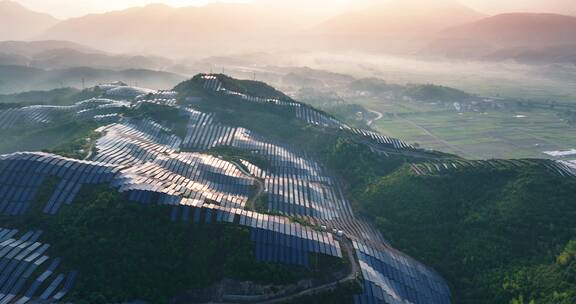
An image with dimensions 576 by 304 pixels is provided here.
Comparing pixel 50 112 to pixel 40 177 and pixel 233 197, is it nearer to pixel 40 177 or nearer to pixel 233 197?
pixel 40 177

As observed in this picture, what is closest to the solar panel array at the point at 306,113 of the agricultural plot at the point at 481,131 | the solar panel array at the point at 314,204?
the solar panel array at the point at 314,204

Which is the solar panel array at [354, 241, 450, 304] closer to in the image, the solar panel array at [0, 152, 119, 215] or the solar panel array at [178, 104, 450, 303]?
the solar panel array at [178, 104, 450, 303]

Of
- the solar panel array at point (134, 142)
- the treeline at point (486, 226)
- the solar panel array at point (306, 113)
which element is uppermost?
the solar panel array at point (306, 113)

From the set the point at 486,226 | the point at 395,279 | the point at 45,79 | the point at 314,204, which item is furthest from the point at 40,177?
the point at 45,79

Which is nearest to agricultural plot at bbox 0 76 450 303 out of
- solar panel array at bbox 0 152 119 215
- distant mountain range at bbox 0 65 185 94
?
solar panel array at bbox 0 152 119 215

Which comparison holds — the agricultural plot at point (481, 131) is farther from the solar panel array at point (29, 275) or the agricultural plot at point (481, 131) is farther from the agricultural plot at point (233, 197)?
the solar panel array at point (29, 275)

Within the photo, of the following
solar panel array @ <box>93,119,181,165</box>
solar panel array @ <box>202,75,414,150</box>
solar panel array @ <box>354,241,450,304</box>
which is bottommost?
solar panel array @ <box>354,241,450,304</box>
